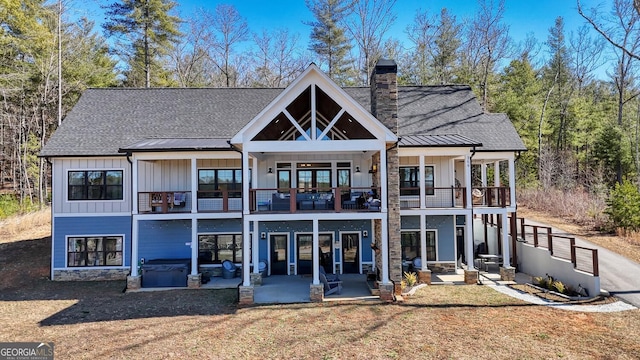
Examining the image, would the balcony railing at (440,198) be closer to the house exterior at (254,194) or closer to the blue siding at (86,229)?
the house exterior at (254,194)

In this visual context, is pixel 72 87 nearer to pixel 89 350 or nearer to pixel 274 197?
pixel 274 197

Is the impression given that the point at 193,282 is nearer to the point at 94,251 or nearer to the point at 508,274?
the point at 94,251

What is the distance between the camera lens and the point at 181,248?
551 inches

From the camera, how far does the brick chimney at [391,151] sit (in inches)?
438

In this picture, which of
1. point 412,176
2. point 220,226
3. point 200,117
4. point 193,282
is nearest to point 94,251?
point 193,282

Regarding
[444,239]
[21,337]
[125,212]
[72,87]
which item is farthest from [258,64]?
[21,337]

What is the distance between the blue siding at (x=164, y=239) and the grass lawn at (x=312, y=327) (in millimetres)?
2256

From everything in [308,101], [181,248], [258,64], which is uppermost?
[258,64]

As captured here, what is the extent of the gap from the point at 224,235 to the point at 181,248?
1801 millimetres

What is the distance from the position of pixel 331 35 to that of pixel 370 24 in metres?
3.99

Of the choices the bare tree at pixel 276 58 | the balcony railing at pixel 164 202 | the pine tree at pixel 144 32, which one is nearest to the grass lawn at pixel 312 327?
the balcony railing at pixel 164 202

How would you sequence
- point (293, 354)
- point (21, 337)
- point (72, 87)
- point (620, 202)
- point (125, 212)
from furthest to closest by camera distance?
point (72, 87)
point (620, 202)
point (125, 212)
point (21, 337)
point (293, 354)

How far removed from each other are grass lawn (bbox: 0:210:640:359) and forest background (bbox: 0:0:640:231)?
15.9 meters

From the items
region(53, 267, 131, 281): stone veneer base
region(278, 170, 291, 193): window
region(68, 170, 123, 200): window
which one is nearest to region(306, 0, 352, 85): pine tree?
region(278, 170, 291, 193): window
